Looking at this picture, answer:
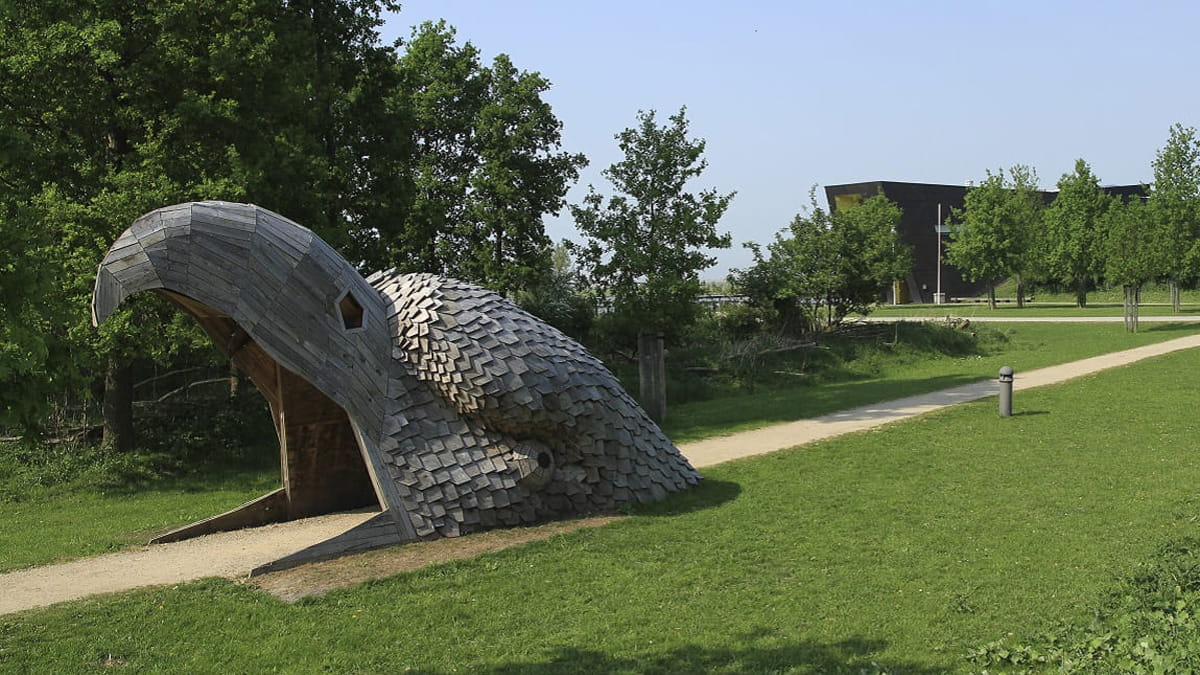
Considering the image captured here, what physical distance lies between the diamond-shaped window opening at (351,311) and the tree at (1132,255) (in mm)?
34516

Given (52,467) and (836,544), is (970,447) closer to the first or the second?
(836,544)

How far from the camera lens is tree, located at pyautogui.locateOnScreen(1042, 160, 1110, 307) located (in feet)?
184

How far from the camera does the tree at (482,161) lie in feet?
70.3

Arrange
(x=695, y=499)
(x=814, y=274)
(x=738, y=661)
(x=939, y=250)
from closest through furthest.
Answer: (x=738, y=661) → (x=695, y=499) → (x=814, y=274) → (x=939, y=250)

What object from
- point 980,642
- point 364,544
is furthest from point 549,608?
point 980,642

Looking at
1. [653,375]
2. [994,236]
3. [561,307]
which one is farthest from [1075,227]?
[653,375]

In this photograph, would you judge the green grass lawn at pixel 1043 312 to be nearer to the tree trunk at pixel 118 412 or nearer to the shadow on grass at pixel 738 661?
the tree trunk at pixel 118 412

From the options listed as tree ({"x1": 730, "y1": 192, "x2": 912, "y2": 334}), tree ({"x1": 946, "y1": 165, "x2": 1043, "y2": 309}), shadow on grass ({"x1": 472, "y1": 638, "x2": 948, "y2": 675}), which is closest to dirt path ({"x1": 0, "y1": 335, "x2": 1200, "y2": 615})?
shadow on grass ({"x1": 472, "y1": 638, "x2": 948, "y2": 675})

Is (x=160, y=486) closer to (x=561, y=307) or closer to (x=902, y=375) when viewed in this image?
(x=561, y=307)

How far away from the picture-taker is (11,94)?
14.0 meters

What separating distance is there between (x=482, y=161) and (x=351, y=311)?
12.0 m

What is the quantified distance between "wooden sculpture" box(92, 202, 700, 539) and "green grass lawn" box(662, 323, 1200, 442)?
22.1 ft

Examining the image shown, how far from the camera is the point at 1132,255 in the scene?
121 ft

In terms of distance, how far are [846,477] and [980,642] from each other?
6149mm
